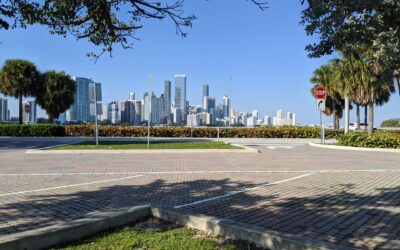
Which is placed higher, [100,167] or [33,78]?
[33,78]

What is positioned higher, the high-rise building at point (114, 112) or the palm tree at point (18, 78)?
the palm tree at point (18, 78)

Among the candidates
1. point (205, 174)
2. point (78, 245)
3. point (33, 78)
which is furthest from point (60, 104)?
point (78, 245)

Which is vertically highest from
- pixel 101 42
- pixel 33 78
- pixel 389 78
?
pixel 33 78

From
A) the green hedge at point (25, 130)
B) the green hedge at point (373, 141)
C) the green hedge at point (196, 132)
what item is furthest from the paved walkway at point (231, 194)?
the green hedge at point (196, 132)

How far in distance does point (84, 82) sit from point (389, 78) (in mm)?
43263

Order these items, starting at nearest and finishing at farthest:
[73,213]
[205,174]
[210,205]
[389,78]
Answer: [389,78] < [73,213] < [210,205] < [205,174]

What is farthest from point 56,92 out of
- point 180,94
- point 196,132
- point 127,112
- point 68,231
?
point 68,231

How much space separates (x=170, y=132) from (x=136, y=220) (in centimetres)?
3010

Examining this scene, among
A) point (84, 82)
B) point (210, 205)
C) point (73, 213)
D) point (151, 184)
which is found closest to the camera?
point (73, 213)

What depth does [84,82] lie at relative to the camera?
44.7 meters

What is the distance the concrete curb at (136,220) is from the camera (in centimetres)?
458

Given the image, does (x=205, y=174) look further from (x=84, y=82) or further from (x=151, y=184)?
(x=84, y=82)

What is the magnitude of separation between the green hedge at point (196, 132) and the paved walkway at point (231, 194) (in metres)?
21.2

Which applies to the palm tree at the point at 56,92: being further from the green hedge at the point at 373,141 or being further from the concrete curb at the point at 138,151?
the green hedge at the point at 373,141
